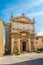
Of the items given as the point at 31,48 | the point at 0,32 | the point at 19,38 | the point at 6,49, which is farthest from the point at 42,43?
the point at 0,32

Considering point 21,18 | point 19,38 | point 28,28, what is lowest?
point 19,38

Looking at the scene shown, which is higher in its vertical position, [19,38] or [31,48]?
[19,38]

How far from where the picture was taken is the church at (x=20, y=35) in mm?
29703

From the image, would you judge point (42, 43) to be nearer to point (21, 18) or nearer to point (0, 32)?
point (21, 18)

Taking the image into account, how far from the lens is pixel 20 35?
101ft

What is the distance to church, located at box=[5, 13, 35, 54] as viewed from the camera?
29703 millimetres

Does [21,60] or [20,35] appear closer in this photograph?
[21,60]

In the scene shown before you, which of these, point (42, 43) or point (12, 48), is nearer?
point (12, 48)

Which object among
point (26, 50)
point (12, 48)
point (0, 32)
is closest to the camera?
point (0, 32)

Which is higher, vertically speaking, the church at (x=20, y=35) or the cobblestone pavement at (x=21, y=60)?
the church at (x=20, y=35)

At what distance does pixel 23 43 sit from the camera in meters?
31.8

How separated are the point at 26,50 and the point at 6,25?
7232 mm

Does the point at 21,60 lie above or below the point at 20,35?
below

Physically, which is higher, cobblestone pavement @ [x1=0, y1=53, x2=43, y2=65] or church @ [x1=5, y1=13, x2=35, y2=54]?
church @ [x1=5, y1=13, x2=35, y2=54]
